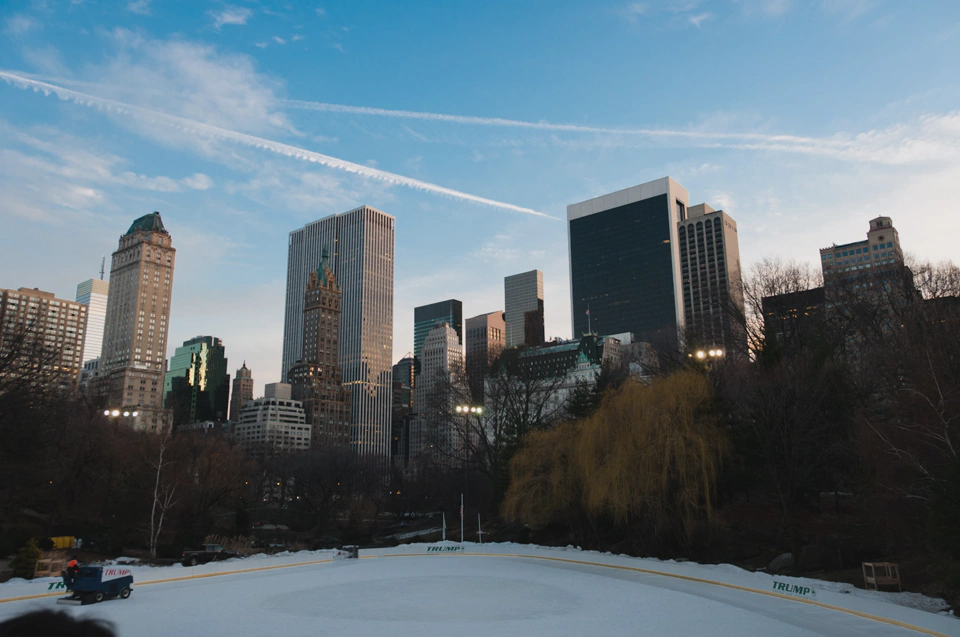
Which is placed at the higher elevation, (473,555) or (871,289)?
(871,289)

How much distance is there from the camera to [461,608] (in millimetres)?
18594

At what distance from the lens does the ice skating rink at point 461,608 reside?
1555cm

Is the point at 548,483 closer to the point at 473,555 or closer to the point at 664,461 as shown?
the point at 473,555

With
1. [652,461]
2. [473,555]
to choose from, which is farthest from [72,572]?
[652,461]

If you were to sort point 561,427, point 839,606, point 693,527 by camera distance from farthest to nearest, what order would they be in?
point 561,427 < point 693,527 < point 839,606

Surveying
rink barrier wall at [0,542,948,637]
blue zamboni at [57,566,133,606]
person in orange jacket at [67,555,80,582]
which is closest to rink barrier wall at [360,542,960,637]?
rink barrier wall at [0,542,948,637]

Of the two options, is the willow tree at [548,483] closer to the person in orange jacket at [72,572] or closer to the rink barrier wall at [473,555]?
the rink barrier wall at [473,555]

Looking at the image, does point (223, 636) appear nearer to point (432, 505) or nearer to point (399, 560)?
point (399, 560)

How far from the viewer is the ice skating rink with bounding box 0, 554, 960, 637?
15.5 meters

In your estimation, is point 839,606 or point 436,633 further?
point 839,606

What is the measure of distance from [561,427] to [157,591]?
75.0ft

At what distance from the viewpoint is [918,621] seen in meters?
15.9

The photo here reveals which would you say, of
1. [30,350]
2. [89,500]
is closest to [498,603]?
[30,350]

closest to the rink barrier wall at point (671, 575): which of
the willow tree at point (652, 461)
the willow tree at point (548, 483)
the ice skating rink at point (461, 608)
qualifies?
the ice skating rink at point (461, 608)
